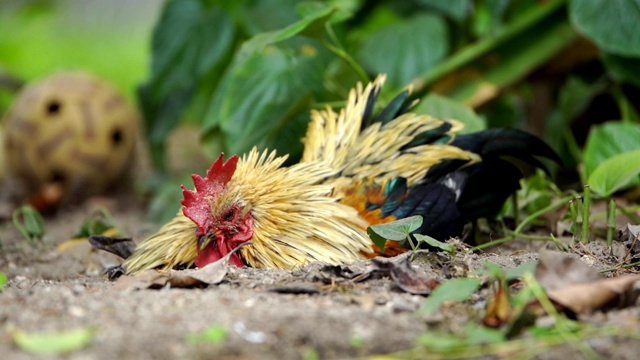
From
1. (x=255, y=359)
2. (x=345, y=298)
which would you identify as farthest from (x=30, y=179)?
(x=255, y=359)

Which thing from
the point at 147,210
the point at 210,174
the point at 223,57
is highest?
the point at 223,57

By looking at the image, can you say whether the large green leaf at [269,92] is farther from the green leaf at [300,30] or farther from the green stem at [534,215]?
the green stem at [534,215]

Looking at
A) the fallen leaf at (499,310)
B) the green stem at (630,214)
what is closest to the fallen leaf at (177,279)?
the fallen leaf at (499,310)

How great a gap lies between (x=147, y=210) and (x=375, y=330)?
3.08 m

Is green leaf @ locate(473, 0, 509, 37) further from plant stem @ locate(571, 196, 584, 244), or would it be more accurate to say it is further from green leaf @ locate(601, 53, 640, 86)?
plant stem @ locate(571, 196, 584, 244)

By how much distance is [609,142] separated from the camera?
333 centimetres

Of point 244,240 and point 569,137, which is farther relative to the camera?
point 569,137

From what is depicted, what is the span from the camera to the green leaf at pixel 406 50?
388 cm

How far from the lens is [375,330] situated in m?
1.62

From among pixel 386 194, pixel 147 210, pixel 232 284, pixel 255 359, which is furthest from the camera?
pixel 147 210

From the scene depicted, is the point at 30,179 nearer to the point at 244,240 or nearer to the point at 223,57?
the point at 223,57

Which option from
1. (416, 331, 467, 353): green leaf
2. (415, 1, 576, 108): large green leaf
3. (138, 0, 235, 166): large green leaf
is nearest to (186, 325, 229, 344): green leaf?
(416, 331, 467, 353): green leaf

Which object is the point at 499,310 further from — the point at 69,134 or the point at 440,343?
the point at 69,134

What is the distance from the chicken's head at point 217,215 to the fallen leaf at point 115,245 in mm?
394
